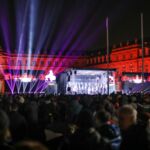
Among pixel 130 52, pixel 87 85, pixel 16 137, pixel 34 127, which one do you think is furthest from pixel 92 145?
pixel 130 52

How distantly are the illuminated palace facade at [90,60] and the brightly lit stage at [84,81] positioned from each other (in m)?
63.9

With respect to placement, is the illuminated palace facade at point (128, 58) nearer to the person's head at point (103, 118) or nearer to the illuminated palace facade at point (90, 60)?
the illuminated palace facade at point (90, 60)

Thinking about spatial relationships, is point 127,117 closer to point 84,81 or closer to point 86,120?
point 86,120

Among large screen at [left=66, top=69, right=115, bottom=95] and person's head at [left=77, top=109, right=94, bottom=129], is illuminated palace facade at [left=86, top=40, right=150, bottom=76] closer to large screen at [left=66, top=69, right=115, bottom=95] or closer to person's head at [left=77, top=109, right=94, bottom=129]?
large screen at [left=66, top=69, right=115, bottom=95]

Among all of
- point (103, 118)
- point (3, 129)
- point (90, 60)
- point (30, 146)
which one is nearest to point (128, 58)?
point (90, 60)

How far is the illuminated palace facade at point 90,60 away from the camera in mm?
114125

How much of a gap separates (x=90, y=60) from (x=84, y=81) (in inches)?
3822

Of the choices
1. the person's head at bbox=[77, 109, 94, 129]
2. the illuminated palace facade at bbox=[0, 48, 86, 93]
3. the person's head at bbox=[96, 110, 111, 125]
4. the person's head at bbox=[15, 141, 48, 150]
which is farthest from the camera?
the illuminated palace facade at bbox=[0, 48, 86, 93]

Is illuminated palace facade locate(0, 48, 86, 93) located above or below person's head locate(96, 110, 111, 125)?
above

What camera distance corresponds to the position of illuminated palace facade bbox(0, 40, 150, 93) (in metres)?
114

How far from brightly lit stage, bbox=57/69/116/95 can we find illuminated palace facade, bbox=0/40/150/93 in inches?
2517

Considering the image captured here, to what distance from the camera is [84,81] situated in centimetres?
4622

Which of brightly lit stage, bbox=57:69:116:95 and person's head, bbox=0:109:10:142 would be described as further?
brightly lit stage, bbox=57:69:116:95

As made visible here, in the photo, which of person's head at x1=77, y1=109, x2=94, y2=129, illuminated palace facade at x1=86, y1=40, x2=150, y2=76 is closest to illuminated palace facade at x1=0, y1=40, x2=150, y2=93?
illuminated palace facade at x1=86, y1=40, x2=150, y2=76
